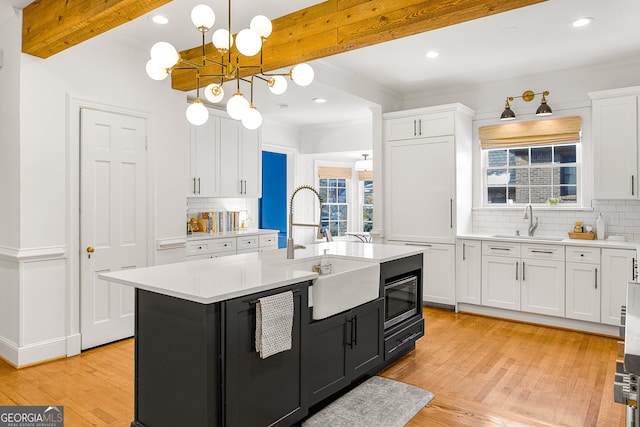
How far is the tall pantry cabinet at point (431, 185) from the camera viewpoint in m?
5.13

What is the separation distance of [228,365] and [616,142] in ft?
14.3

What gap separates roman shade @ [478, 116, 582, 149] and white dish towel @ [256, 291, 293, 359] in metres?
4.12

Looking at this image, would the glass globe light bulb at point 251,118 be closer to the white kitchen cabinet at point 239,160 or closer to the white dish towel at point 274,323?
the white dish towel at point 274,323

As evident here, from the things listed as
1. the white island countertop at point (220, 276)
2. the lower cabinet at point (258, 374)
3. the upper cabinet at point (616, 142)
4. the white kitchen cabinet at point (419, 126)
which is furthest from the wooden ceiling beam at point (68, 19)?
the upper cabinet at point (616, 142)

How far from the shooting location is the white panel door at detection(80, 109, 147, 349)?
3.70 metres

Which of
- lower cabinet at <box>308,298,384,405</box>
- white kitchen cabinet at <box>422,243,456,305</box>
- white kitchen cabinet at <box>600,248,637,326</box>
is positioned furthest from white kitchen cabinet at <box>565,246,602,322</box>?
lower cabinet at <box>308,298,384,405</box>

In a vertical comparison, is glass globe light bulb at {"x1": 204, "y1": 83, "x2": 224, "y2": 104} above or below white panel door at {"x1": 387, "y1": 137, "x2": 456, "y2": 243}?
above

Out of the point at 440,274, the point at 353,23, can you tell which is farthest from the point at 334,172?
the point at 353,23


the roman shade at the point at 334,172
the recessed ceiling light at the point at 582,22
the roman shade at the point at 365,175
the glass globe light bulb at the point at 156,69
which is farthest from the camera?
the roman shade at the point at 365,175

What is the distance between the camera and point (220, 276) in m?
2.37

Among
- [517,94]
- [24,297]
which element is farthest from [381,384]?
[517,94]

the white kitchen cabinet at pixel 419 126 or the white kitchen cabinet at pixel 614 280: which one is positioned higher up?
the white kitchen cabinet at pixel 419 126

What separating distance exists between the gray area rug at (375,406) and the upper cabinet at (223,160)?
3121 millimetres

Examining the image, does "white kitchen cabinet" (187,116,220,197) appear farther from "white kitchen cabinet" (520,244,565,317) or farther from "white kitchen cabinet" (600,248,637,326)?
"white kitchen cabinet" (600,248,637,326)
